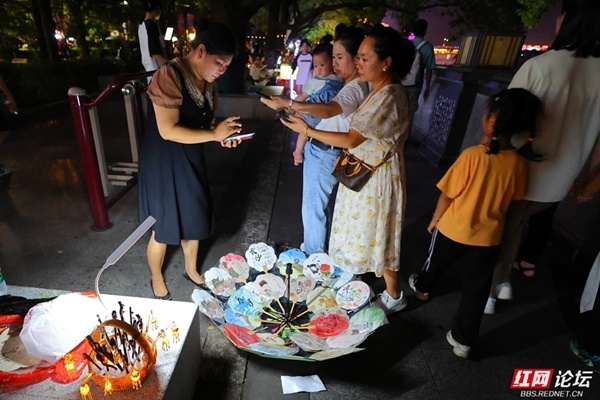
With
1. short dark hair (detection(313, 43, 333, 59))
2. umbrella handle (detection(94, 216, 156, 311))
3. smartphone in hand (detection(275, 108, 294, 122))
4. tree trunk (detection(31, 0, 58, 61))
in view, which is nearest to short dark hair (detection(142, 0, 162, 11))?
short dark hair (detection(313, 43, 333, 59))

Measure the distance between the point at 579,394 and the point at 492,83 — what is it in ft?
13.5

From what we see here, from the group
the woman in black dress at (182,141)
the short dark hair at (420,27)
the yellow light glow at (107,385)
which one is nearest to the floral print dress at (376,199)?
the woman in black dress at (182,141)

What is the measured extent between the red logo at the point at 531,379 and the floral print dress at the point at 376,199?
3.13ft

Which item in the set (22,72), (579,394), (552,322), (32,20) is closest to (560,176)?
(552,322)

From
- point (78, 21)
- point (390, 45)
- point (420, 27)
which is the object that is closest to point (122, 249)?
point (390, 45)

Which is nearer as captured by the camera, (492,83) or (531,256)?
(531,256)

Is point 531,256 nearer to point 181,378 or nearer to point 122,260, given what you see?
point 181,378

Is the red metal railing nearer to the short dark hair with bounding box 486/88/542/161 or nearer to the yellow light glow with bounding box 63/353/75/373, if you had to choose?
the yellow light glow with bounding box 63/353/75/373

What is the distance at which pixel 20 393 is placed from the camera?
4.60 feet

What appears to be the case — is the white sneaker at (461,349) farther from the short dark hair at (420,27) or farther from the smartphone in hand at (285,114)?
the short dark hair at (420,27)

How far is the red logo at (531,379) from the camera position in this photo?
2.21 m

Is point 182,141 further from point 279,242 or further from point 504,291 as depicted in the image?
point 504,291

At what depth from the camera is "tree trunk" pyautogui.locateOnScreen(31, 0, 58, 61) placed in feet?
38.9

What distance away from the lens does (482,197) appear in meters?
2.12
